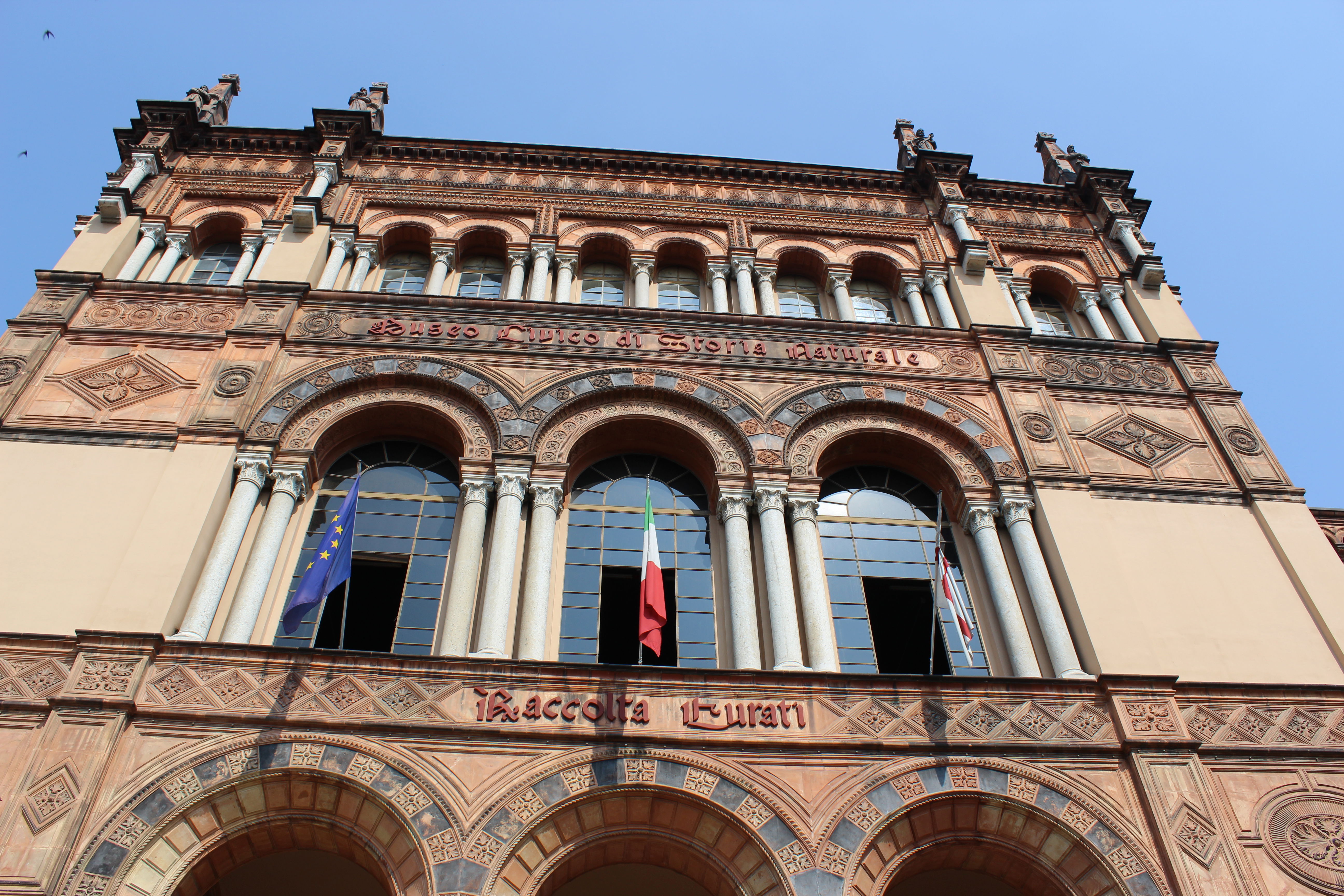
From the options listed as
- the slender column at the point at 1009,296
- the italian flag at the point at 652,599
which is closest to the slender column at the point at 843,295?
the slender column at the point at 1009,296

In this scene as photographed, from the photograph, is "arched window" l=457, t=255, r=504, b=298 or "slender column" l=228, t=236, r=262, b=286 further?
"arched window" l=457, t=255, r=504, b=298

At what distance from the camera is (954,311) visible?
658 inches

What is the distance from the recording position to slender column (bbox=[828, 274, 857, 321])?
1684cm

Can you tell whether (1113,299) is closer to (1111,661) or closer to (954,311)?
(954,311)

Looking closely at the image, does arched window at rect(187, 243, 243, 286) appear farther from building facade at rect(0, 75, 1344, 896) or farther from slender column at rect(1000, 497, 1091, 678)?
slender column at rect(1000, 497, 1091, 678)

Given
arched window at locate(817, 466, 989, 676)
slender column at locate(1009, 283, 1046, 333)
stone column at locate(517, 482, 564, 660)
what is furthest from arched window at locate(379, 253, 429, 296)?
slender column at locate(1009, 283, 1046, 333)

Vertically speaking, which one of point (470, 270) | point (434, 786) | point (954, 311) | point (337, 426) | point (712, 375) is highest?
point (470, 270)

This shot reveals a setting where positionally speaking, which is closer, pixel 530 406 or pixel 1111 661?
pixel 1111 661

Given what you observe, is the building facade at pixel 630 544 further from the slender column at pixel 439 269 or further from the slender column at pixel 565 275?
the slender column at pixel 565 275

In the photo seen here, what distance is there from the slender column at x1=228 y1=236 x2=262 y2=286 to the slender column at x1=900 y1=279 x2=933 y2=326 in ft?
35.0

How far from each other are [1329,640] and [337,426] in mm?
12404

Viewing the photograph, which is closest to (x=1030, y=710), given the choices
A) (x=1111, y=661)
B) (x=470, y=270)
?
(x=1111, y=661)

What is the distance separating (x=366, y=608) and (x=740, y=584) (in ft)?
14.6

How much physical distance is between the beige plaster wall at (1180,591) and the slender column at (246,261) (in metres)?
12.4
